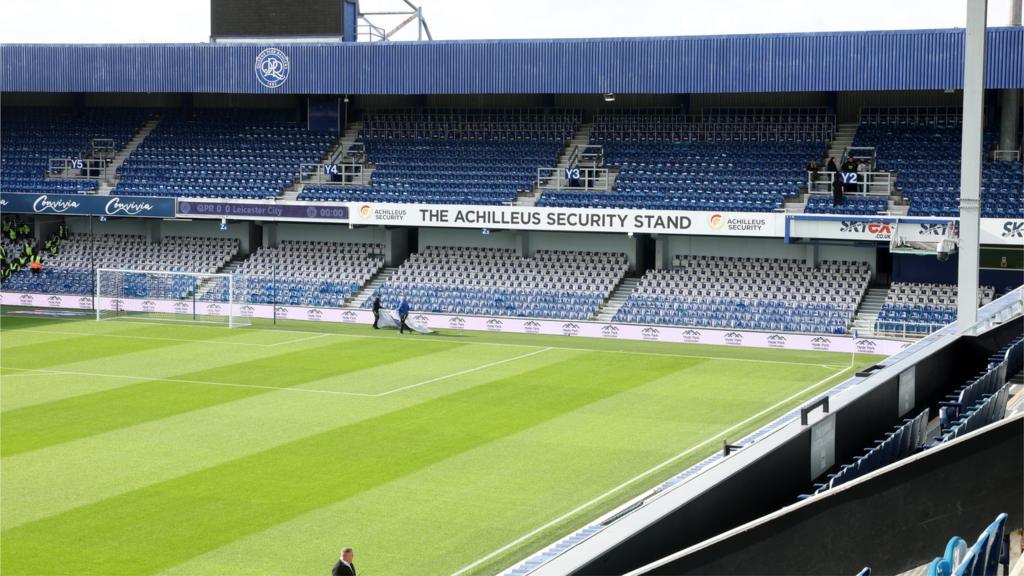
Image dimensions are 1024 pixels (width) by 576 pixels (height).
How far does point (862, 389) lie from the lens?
549 inches

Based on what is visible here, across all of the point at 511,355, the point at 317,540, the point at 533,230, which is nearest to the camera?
the point at 317,540

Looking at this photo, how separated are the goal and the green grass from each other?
14.9 feet

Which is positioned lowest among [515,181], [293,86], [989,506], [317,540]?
[317,540]

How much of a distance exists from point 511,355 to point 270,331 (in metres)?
8.65

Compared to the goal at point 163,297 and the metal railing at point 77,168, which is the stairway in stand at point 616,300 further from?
the metal railing at point 77,168

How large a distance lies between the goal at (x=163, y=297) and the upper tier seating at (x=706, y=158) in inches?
446

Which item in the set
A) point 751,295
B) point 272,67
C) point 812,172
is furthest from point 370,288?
point 812,172

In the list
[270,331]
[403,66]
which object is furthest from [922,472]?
[403,66]

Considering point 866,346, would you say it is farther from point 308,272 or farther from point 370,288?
point 308,272

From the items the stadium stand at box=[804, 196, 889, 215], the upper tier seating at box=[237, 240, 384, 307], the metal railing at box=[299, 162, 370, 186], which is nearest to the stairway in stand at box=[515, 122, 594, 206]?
the upper tier seating at box=[237, 240, 384, 307]

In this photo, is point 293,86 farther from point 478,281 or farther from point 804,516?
point 804,516

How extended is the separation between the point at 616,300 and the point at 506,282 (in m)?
4.00

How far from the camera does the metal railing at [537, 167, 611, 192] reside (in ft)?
136

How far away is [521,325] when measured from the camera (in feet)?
123
